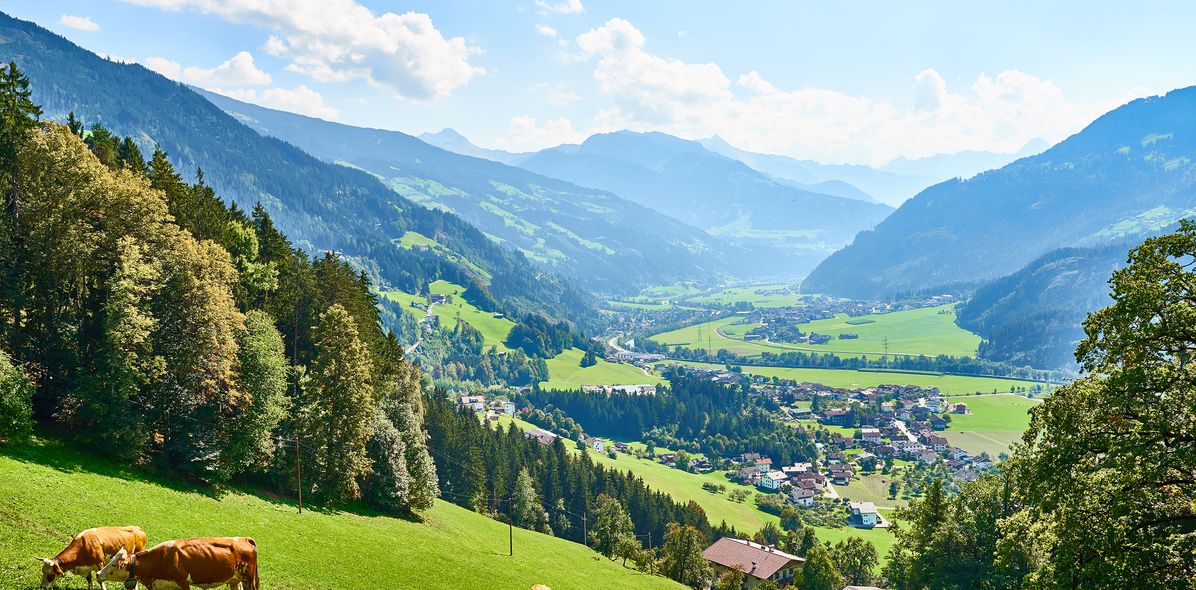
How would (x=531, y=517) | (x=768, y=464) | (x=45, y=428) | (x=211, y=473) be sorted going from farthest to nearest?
1. (x=768, y=464)
2. (x=531, y=517)
3. (x=211, y=473)
4. (x=45, y=428)

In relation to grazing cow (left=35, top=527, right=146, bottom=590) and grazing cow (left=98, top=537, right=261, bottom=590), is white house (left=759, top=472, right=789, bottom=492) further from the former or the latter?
grazing cow (left=35, top=527, right=146, bottom=590)

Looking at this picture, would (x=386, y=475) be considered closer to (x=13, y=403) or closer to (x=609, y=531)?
(x=13, y=403)

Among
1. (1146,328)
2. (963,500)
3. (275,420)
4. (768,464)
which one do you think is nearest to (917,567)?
(963,500)

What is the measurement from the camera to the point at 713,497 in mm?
148125

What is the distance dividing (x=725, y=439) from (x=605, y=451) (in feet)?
134

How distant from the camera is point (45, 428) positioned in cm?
3697

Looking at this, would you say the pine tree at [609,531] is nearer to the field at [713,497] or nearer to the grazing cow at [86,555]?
the field at [713,497]

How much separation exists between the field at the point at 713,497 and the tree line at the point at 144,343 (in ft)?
309

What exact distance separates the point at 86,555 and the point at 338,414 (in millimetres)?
29267

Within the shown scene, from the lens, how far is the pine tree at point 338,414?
48.5 metres

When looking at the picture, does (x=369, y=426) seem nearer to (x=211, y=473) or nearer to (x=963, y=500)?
(x=211, y=473)

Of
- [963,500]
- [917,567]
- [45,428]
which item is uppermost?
[45,428]

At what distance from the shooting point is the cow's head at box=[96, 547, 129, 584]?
20281 mm

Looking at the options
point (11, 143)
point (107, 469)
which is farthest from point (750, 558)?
point (11, 143)
